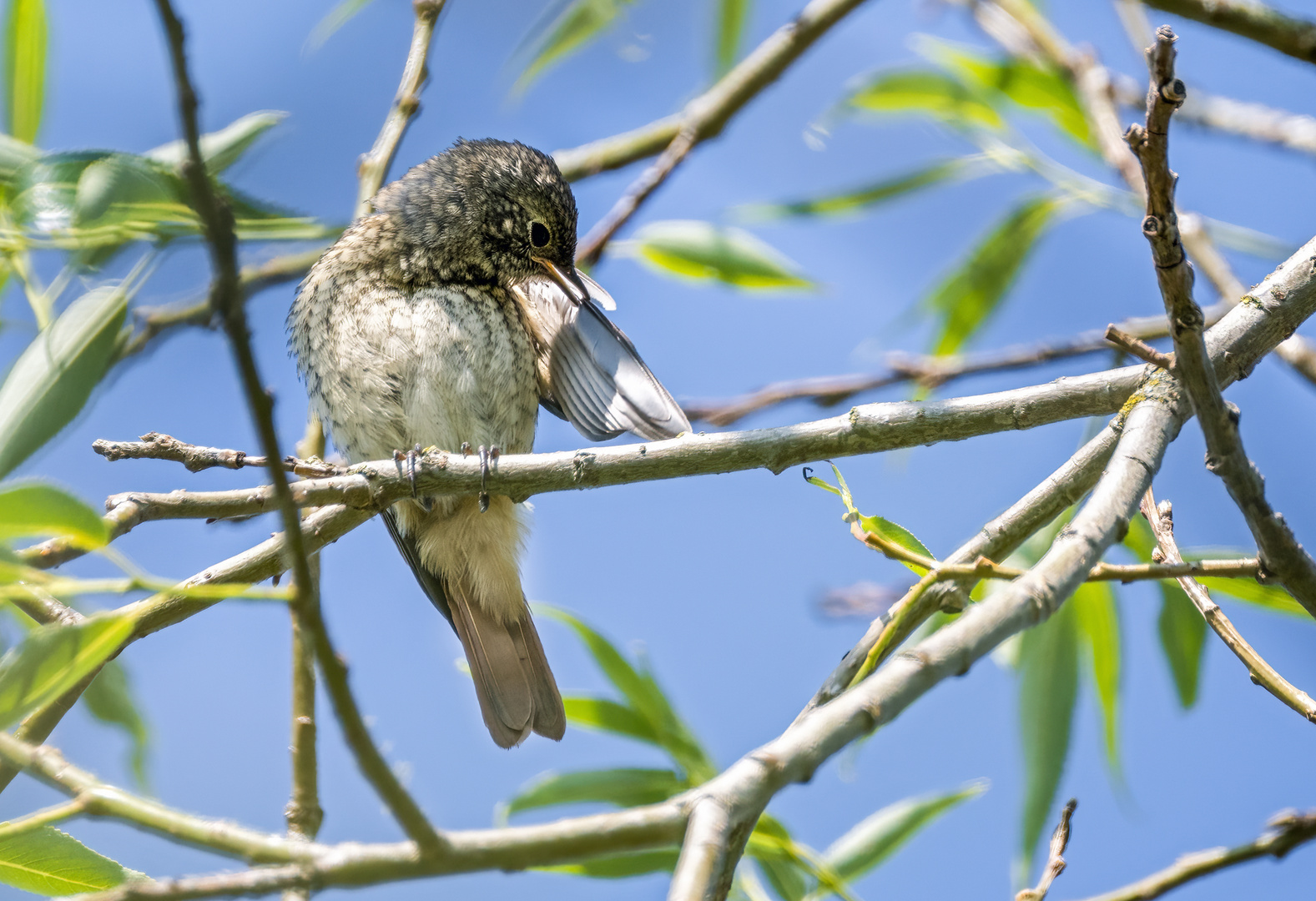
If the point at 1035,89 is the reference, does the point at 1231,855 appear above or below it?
below

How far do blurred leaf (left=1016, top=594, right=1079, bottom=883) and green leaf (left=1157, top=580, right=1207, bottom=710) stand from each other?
192 millimetres

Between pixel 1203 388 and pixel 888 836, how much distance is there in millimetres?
1286

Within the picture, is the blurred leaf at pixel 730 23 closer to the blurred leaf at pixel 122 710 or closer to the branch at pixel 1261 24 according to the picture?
the branch at pixel 1261 24

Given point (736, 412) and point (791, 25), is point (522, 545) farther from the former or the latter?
point (791, 25)

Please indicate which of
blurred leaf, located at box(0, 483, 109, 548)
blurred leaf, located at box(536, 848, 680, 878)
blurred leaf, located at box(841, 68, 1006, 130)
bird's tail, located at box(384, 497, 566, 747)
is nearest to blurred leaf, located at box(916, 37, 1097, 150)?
blurred leaf, located at box(841, 68, 1006, 130)

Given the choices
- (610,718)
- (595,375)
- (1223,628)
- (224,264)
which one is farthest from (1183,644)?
(224,264)

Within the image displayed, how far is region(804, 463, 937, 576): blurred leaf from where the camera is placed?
4.76 feet

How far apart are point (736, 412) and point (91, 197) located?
1.61 metres

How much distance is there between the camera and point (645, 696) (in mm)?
2131

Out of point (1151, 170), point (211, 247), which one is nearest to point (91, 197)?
→ point (211, 247)

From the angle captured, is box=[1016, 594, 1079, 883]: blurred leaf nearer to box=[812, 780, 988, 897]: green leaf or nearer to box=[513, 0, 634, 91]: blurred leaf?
Answer: box=[812, 780, 988, 897]: green leaf

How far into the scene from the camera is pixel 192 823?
96cm

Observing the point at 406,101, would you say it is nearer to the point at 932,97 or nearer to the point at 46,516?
the point at 932,97

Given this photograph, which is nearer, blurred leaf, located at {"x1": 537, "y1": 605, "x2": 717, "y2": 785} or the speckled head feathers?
blurred leaf, located at {"x1": 537, "y1": 605, "x2": 717, "y2": 785}
